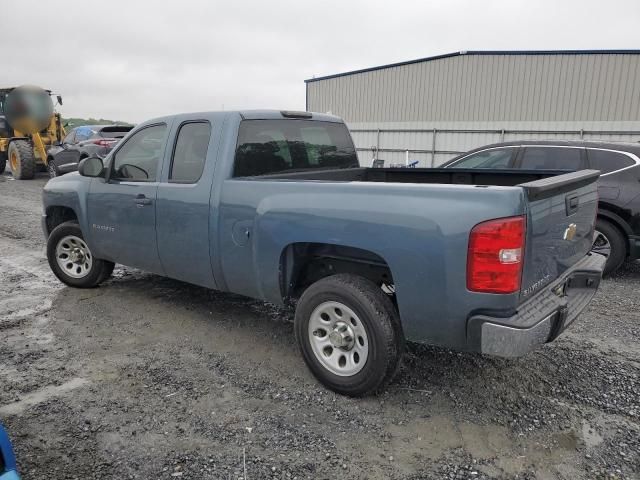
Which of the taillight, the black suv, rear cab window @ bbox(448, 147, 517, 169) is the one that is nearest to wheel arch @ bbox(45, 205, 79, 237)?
the taillight

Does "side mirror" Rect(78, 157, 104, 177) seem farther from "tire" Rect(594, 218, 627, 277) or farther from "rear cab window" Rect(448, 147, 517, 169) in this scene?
"tire" Rect(594, 218, 627, 277)

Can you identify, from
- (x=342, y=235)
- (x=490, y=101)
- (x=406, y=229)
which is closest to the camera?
(x=406, y=229)

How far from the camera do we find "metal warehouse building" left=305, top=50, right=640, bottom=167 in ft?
51.0

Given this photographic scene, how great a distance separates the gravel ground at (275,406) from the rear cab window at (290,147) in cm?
144

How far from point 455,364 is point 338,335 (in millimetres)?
1086

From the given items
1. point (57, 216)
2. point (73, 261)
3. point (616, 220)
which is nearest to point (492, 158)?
point (616, 220)

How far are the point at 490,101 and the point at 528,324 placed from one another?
1641 cm

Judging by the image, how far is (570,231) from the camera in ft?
10.5

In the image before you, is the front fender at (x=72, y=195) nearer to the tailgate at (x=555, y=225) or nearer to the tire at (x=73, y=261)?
the tire at (x=73, y=261)

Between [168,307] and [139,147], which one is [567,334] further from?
[139,147]

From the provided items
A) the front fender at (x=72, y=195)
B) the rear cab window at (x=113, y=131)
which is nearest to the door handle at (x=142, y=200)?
the front fender at (x=72, y=195)

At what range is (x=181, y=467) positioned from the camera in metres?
2.60

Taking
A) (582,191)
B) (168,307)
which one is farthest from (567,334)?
(168,307)

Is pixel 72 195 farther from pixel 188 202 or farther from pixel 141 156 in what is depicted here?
pixel 188 202
